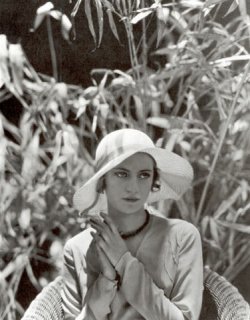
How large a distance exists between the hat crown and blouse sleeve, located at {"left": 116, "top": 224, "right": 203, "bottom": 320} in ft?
0.52

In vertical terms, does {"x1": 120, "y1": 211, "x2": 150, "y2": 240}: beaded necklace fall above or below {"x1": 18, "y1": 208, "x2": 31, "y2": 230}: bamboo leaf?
above

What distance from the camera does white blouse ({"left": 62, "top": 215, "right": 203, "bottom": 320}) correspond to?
97 centimetres

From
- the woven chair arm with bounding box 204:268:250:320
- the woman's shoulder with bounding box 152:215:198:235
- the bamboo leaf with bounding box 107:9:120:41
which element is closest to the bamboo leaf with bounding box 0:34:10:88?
the bamboo leaf with bounding box 107:9:120:41

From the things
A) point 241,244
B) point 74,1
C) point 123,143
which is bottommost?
point 241,244

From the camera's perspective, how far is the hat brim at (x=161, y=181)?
1.02 m

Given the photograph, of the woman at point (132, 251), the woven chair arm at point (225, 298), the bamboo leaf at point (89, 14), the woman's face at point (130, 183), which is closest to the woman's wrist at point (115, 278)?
the woman at point (132, 251)

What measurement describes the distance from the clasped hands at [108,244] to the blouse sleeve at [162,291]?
1cm

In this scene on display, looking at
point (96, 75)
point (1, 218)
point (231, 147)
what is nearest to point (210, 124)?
point (231, 147)

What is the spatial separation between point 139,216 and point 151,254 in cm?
6

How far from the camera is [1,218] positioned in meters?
1.34

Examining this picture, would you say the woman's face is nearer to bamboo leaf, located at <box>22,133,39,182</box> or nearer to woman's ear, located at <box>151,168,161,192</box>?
woman's ear, located at <box>151,168,161,192</box>

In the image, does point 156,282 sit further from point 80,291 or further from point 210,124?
point 210,124

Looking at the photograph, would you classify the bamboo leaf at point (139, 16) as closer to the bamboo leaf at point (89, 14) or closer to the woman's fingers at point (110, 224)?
the bamboo leaf at point (89, 14)

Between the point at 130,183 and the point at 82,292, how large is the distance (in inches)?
8.0
